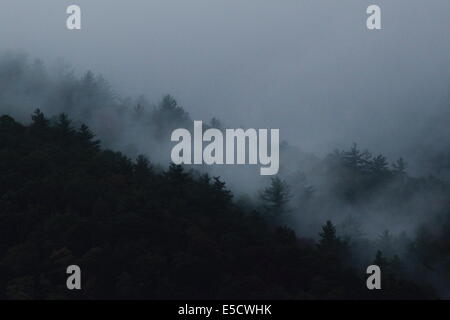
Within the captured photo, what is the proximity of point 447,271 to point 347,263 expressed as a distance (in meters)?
9.30

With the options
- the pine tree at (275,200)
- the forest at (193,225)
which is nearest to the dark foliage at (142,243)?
the forest at (193,225)

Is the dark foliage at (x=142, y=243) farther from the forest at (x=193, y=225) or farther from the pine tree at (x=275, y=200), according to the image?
the pine tree at (x=275, y=200)

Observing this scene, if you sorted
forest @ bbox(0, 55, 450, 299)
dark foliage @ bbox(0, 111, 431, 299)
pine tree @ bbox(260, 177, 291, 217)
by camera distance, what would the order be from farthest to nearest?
pine tree @ bbox(260, 177, 291, 217)
forest @ bbox(0, 55, 450, 299)
dark foliage @ bbox(0, 111, 431, 299)

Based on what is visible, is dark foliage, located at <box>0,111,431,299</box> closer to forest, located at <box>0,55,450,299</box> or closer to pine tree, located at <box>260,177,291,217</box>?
forest, located at <box>0,55,450,299</box>

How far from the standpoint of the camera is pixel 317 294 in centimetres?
5119

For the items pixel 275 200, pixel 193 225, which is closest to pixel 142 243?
pixel 193 225

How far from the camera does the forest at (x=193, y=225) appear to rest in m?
50.3

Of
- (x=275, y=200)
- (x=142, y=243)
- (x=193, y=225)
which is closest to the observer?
(x=142, y=243)

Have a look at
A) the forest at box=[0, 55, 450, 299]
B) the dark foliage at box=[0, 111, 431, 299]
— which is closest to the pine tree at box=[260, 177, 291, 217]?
the forest at box=[0, 55, 450, 299]

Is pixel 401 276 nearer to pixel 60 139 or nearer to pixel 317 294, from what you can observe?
pixel 317 294

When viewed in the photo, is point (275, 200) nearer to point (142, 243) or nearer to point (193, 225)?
point (193, 225)

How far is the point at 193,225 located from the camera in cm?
5819

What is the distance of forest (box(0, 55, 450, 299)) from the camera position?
165 ft
